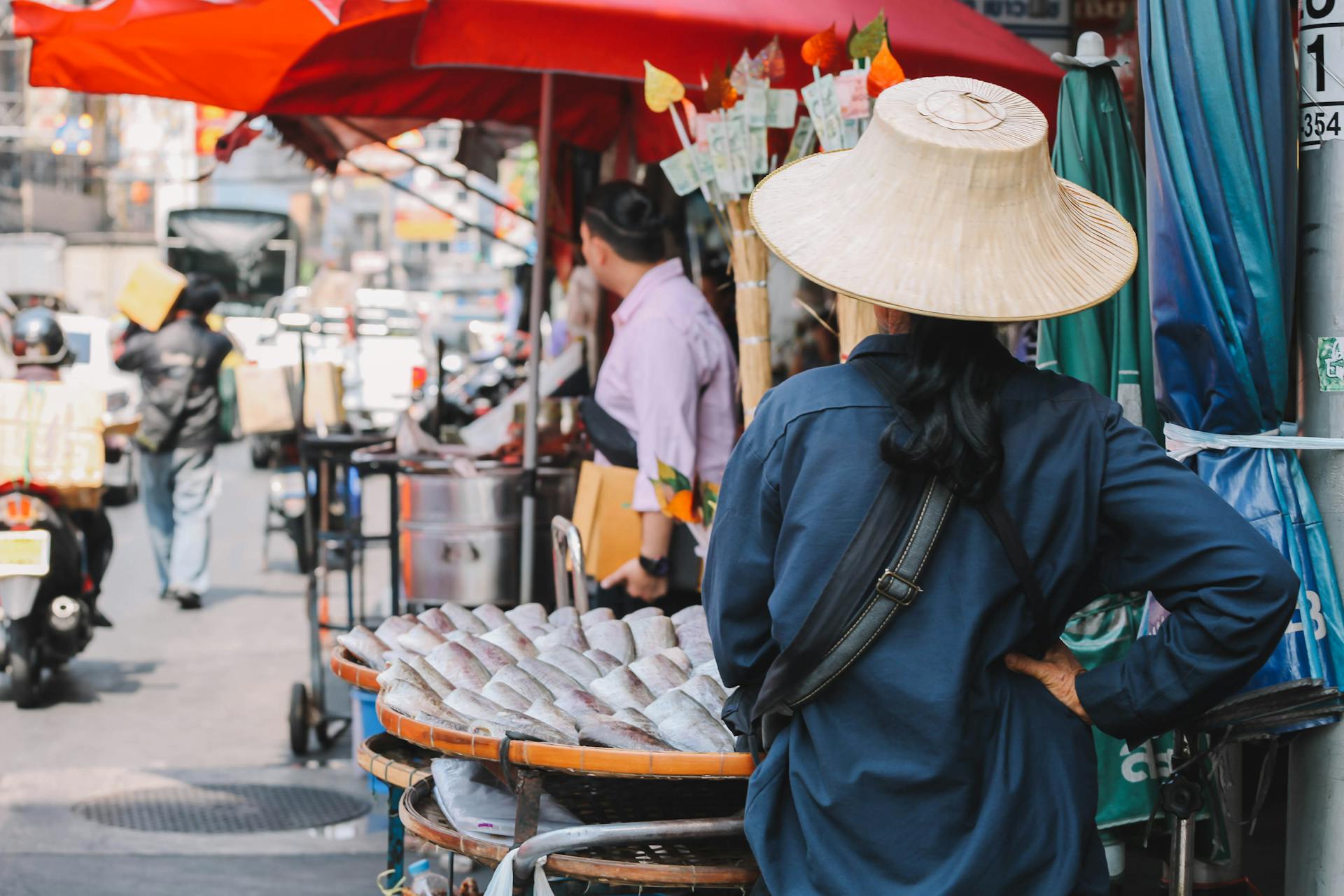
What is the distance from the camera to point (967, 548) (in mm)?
2146

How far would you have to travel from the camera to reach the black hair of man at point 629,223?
4.79 meters

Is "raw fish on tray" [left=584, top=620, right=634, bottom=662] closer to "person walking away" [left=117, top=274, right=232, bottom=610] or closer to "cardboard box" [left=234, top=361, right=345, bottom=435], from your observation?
"person walking away" [left=117, top=274, right=232, bottom=610]

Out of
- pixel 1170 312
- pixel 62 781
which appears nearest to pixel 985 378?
pixel 1170 312

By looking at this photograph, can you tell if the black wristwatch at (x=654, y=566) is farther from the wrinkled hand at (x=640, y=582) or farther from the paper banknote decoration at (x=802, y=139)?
the paper banknote decoration at (x=802, y=139)

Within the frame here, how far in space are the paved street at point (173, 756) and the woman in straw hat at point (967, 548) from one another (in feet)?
10.3

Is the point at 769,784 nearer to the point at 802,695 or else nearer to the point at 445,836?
the point at 802,695

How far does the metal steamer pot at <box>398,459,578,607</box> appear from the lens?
539 centimetres

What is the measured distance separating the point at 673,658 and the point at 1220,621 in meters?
1.29

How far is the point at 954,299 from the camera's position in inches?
83.4

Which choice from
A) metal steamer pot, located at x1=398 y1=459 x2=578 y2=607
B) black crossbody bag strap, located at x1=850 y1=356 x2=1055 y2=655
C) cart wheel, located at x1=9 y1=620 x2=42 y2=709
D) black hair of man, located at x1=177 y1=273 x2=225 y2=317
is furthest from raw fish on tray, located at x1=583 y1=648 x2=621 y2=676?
black hair of man, located at x1=177 y1=273 x2=225 y2=317

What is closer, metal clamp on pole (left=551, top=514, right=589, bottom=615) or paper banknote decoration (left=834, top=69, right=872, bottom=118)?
paper banknote decoration (left=834, top=69, right=872, bottom=118)

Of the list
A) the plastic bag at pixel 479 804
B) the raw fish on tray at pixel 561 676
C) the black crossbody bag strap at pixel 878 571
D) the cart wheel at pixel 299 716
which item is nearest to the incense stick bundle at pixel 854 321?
the raw fish on tray at pixel 561 676

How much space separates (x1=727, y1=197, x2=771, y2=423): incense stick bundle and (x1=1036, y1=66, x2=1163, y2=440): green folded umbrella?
30.3 inches

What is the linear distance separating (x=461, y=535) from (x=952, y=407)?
3.50m
